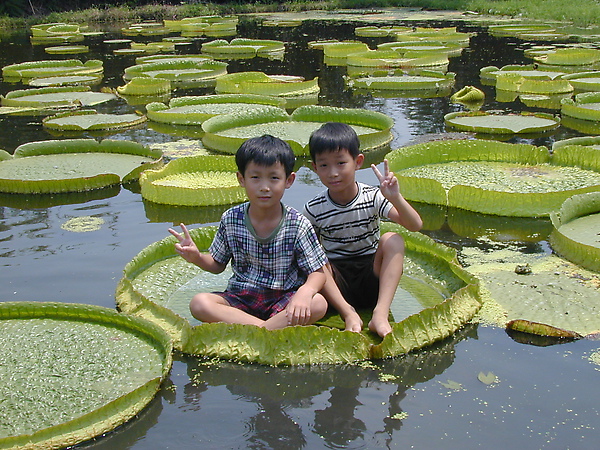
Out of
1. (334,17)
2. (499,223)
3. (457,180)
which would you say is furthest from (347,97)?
(334,17)

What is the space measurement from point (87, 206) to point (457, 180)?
221 cm

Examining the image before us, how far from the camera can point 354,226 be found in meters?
2.79

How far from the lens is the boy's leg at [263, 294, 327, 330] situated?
8.09ft

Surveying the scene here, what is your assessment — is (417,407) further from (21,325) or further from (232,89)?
(232,89)

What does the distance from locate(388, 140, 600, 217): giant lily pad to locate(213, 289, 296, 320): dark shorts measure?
1.69 metres

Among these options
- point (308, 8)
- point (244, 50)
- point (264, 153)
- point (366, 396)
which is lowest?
point (308, 8)

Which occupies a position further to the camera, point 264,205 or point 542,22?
point 542,22

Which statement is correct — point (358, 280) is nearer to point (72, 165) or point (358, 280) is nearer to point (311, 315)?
point (311, 315)

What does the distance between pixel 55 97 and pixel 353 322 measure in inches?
254

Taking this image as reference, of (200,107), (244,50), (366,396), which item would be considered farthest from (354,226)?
(244,50)

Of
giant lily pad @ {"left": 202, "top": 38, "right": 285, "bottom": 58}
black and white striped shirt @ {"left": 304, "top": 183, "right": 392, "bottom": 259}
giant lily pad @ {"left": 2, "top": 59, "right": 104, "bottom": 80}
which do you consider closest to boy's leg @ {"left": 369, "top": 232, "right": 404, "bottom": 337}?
black and white striped shirt @ {"left": 304, "top": 183, "right": 392, "bottom": 259}

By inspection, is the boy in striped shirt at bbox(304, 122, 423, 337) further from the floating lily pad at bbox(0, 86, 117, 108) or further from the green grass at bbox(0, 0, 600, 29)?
the green grass at bbox(0, 0, 600, 29)

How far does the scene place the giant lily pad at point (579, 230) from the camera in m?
3.08

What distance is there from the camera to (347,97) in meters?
8.08
